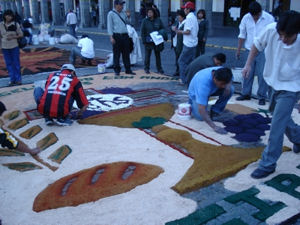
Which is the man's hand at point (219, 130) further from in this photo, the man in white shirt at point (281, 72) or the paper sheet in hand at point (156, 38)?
the paper sheet in hand at point (156, 38)

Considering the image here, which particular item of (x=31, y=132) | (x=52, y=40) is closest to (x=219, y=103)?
(x=31, y=132)

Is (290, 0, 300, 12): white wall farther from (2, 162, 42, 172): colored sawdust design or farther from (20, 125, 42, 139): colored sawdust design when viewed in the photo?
(2, 162, 42, 172): colored sawdust design

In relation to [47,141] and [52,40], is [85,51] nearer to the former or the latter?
[47,141]

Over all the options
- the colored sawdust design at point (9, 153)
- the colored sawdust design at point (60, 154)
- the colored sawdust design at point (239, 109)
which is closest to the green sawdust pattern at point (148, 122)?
the colored sawdust design at point (60, 154)

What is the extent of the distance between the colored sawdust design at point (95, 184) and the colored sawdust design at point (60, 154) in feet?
1.49

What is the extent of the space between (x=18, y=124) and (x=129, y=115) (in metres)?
1.64

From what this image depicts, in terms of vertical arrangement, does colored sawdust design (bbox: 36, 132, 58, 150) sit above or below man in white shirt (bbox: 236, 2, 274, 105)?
below

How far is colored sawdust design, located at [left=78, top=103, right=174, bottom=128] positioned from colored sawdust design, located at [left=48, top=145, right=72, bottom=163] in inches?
35.2

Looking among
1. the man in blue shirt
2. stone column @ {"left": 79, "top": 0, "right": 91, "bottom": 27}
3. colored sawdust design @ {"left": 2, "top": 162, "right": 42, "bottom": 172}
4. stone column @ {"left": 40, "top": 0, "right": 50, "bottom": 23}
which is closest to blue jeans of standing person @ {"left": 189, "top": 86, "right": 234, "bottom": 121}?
the man in blue shirt

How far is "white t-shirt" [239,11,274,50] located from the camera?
221 inches

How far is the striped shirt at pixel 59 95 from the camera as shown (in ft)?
15.3

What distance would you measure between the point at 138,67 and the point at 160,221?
7160 millimetres

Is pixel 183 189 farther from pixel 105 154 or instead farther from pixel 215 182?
pixel 105 154

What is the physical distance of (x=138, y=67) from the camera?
31.3ft
